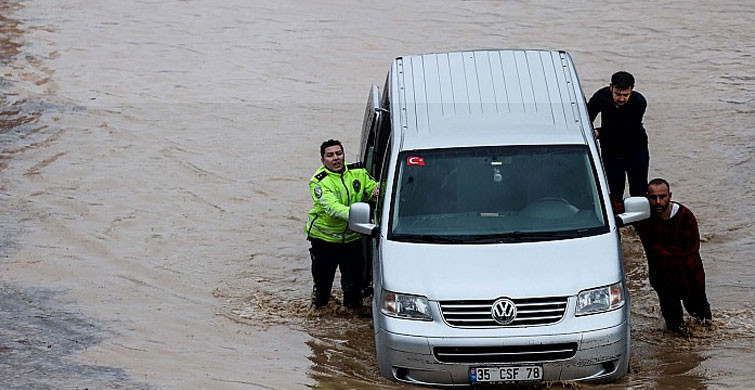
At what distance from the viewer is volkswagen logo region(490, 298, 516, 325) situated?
7613mm

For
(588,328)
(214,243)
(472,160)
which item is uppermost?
(472,160)

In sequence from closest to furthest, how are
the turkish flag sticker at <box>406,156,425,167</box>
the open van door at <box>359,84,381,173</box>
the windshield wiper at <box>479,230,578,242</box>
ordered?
the windshield wiper at <box>479,230,578,242</box>
the turkish flag sticker at <box>406,156,425,167</box>
the open van door at <box>359,84,381,173</box>

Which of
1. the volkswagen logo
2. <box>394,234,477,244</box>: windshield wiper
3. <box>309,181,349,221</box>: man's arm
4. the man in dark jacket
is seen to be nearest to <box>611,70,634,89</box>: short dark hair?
the man in dark jacket

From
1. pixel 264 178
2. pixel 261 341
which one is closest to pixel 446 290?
pixel 261 341

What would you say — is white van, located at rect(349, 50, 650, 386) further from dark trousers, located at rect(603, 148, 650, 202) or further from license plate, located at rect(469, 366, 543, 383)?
dark trousers, located at rect(603, 148, 650, 202)

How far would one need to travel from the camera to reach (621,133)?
37.4 feet

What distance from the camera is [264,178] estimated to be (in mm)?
15539

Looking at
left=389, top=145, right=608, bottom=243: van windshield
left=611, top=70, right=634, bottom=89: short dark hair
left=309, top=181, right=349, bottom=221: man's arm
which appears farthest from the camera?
left=611, top=70, right=634, bottom=89: short dark hair

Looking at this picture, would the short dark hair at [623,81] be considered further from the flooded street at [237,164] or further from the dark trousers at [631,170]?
the flooded street at [237,164]

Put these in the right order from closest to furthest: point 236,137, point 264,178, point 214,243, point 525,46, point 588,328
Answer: point 588,328 → point 214,243 → point 264,178 → point 236,137 → point 525,46

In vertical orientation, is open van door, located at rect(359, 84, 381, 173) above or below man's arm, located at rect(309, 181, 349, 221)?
above

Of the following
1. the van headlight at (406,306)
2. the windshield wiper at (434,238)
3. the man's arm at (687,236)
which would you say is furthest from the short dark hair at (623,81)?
the van headlight at (406,306)

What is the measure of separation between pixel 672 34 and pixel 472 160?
15760 millimetres

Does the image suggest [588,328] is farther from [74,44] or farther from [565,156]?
[74,44]
